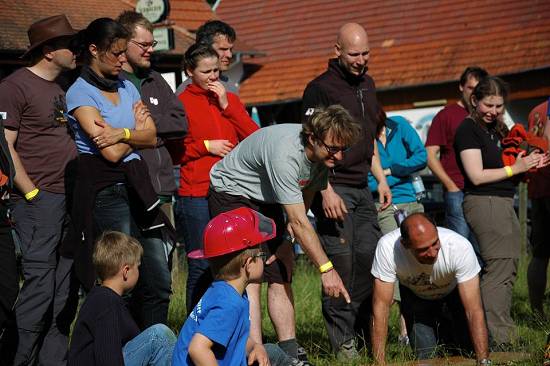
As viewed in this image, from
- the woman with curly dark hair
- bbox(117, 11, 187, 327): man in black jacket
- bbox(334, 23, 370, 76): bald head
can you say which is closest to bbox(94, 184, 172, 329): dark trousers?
bbox(117, 11, 187, 327): man in black jacket

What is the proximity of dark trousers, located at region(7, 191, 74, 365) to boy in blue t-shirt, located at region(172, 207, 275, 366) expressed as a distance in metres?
1.58

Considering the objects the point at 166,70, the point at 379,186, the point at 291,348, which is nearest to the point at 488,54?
the point at 166,70

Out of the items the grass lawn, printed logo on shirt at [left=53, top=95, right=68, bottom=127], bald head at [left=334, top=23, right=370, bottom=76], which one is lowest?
the grass lawn

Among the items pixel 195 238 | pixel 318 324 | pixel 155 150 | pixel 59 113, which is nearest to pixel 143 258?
pixel 195 238

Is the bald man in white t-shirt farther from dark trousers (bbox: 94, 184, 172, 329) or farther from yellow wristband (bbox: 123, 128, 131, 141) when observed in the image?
yellow wristband (bbox: 123, 128, 131, 141)

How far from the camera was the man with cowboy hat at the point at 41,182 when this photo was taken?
6816mm

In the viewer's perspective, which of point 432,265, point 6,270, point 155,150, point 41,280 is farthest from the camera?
point 155,150

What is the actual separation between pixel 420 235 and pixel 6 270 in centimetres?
257

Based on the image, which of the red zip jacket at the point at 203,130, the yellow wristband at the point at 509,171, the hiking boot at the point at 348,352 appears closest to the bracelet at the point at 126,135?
the red zip jacket at the point at 203,130

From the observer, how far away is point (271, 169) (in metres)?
6.60

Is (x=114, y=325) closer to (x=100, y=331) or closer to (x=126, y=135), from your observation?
(x=100, y=331)

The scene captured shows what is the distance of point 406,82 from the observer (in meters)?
26.2

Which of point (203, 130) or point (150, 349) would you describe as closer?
→ point (150, 349)

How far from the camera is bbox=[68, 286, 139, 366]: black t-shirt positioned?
564 centimetres
